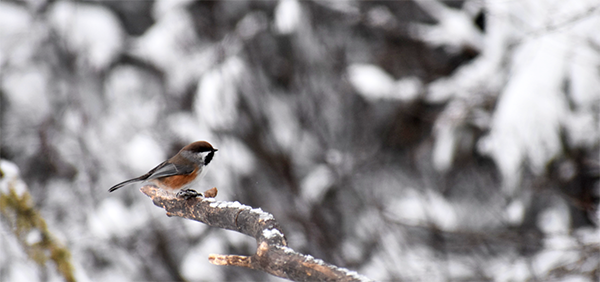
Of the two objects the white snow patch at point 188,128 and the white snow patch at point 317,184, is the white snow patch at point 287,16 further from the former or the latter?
the white snow patch at point 317,184

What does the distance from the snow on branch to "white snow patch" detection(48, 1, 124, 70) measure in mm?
3881

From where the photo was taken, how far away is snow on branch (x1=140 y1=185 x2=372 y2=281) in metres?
0.97

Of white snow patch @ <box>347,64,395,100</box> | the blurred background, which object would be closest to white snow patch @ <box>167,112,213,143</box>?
the blurred background

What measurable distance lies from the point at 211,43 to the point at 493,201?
3.57 metres

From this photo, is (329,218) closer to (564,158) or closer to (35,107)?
(564,158)

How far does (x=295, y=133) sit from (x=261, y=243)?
11.5 ft

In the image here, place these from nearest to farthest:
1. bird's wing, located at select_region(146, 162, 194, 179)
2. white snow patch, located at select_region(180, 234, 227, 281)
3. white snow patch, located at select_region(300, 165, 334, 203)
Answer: bird's wing, located at select_region(146, 162, 194, 179) < white snow patch, located at select_region(300, 165, 334, 203) < white snow patch, located at select_region(180, 234, 227, 281)

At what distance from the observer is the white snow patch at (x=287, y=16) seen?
4188 mm

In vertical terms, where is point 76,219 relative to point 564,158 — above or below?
above

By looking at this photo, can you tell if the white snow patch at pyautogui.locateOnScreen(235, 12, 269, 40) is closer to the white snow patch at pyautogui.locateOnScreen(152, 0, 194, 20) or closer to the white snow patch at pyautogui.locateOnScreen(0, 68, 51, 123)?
the white snow patch at pyautogui.locateOnScreen(152, 0, 194, 20)

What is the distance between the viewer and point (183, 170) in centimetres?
186

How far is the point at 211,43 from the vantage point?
488 cm

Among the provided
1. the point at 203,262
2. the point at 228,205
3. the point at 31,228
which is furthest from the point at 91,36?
the point at 228,205

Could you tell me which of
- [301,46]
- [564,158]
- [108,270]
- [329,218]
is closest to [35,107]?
[108,270]
